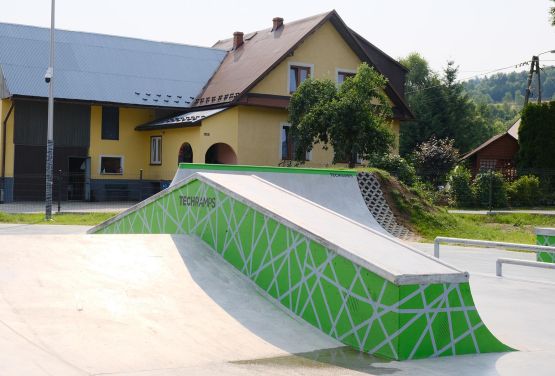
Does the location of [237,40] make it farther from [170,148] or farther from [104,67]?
[170,148]

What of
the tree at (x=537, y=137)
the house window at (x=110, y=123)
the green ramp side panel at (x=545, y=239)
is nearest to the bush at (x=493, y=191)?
the tree at (x=537, y=137)

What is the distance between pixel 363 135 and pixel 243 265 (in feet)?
66.1

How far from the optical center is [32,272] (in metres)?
8.02

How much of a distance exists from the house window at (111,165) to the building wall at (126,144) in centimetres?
18

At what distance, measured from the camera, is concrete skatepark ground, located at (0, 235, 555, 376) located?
20.6 feet

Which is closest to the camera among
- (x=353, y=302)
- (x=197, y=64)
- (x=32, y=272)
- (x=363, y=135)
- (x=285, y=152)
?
(x=353, y=302)

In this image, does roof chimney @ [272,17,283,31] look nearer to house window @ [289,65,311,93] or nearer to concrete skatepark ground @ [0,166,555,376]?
house window @ [289,65,311,93]

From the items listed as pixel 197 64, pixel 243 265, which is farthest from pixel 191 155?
pixel 243 265

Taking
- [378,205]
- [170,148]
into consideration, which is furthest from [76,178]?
[378,205]

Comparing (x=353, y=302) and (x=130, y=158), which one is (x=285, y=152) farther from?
(x=353, y=302)

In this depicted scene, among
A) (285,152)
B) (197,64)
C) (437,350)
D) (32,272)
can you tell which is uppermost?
(197,64)

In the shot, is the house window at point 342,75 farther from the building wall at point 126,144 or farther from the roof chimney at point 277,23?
the building wall at point 126,144

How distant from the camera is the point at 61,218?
24391 millimetres

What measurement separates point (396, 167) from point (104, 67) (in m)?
15.7
